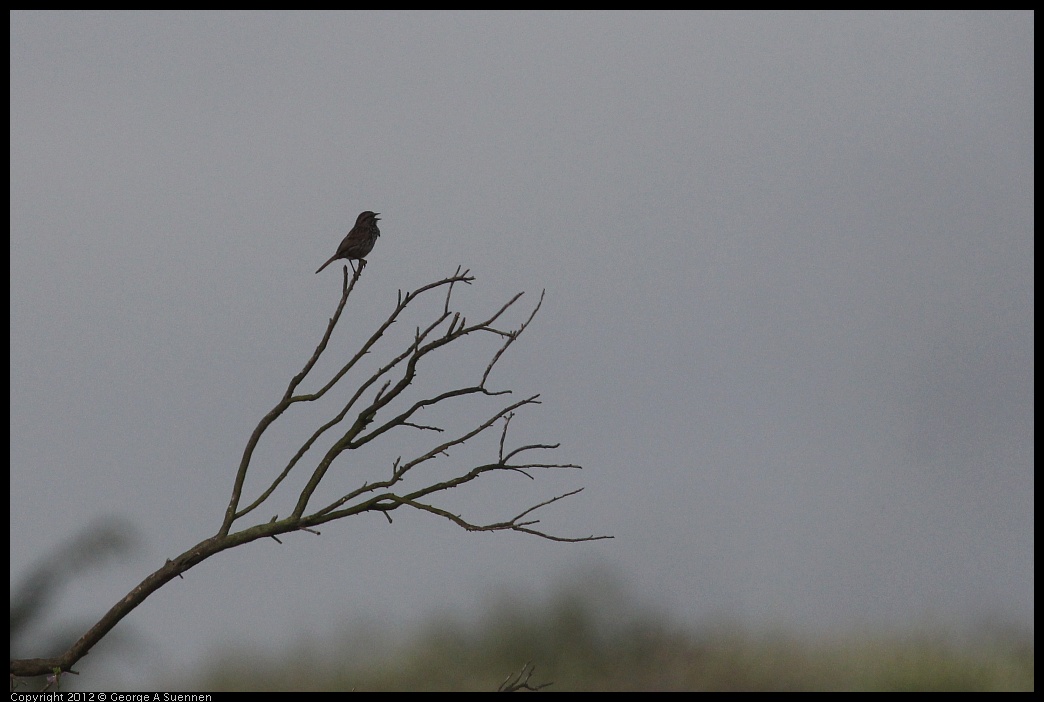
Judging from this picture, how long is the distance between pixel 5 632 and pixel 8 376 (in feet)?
7.43

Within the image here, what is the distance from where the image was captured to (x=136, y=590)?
5.32 metres

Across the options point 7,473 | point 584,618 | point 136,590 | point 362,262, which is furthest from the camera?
point 584,618

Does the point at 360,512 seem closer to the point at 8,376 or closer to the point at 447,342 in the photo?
Answer: the point at 447,342

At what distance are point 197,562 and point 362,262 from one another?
3011 millimetres

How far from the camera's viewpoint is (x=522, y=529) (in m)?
5.35

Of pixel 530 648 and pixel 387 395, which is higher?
pixel 387 395

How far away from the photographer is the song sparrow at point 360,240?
821 cm

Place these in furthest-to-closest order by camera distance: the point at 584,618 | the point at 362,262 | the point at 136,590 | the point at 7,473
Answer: the point at 584,618 < the point at 7,473 < the point at 362,262 < the point at 136,590

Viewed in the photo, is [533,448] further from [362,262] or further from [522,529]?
[362,262]

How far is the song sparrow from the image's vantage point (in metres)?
8.21

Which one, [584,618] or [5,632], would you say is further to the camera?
[584,618]

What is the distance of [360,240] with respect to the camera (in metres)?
8.24
